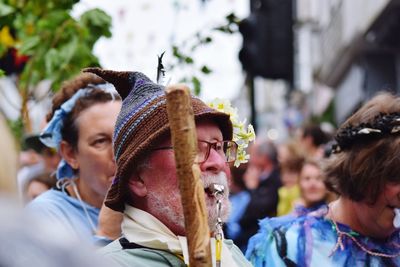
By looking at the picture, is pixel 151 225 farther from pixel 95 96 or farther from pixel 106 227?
pixel 95 96

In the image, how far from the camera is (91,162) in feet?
12.4

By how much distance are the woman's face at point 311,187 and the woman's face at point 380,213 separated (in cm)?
288

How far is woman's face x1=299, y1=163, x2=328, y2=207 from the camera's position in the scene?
21.3 ft

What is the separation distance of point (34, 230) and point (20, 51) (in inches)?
135

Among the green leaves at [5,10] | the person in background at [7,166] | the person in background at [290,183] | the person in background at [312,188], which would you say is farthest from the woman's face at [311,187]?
the person in background at [7,166]

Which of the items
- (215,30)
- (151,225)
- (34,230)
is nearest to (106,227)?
(151,225)

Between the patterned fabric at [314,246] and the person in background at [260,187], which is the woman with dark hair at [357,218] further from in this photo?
the person in background at [260,187]

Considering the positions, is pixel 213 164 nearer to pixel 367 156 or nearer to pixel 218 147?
pixel 218 147

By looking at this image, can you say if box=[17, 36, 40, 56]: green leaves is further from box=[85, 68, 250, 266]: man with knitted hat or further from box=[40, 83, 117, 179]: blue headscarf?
box=[85, 68, 250, 266]: man with knitted hat

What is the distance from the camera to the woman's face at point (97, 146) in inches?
148

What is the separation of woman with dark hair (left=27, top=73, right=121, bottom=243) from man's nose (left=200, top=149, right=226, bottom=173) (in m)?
1.20

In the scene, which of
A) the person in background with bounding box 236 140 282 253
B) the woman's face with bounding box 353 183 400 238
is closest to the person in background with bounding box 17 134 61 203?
the person in background with bounding box 236 140 282 253

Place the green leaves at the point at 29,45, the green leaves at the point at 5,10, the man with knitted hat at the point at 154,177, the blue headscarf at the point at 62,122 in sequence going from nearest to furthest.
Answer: the man with knitted hat at the point at 154,177, the blue headscarf at the point at 62,122, the green leaves at the point at 5,10, the green leaves at the point at 29,45

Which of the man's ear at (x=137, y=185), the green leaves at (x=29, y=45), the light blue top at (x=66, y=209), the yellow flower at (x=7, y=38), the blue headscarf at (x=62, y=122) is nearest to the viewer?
the man's ear at (x=137, y=185)
